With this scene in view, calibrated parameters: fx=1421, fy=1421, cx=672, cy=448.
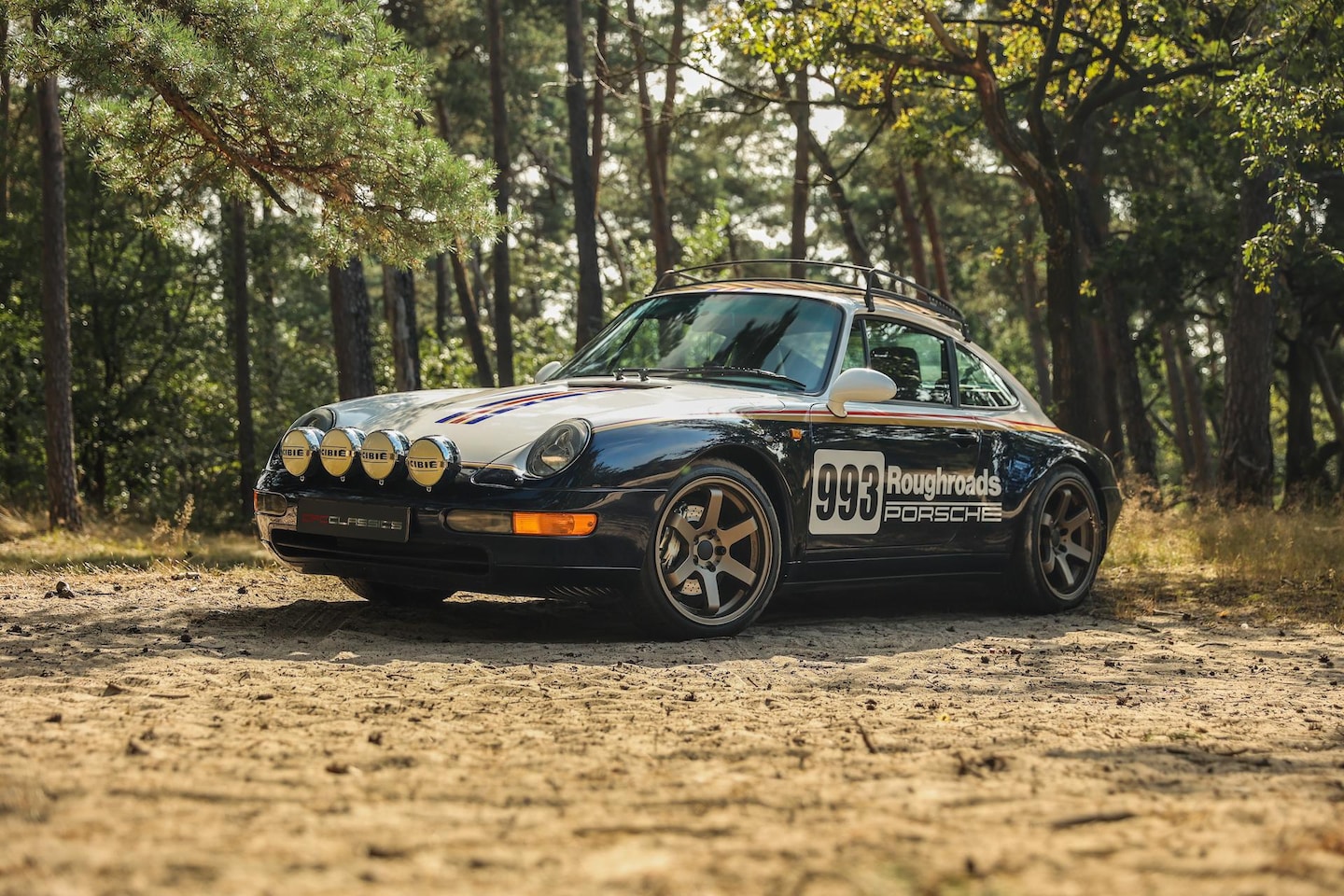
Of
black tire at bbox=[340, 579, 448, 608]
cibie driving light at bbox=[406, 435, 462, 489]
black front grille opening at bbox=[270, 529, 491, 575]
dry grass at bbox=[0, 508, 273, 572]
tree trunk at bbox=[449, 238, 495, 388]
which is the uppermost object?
tree trunk at bbox=[449, 238, 495, 388]

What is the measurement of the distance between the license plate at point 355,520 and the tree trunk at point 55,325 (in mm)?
9905

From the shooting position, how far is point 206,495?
22.5 meters

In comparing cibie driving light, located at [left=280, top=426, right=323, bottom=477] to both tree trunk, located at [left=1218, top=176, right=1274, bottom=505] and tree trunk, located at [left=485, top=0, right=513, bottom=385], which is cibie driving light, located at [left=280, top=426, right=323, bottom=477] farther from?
tree trunk, located at [left=485, top=0, right=513, bottom=385]

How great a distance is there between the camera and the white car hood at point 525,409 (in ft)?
20.1

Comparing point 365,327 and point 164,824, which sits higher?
point 365,327

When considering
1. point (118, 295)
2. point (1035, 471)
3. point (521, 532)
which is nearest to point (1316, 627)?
point (1035, 471)

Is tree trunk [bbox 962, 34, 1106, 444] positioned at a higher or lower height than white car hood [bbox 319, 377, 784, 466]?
higher

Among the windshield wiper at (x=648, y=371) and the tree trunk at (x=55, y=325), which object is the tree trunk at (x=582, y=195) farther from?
the windshield wiper at (x=648, y=371)

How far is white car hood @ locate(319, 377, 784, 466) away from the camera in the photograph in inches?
241

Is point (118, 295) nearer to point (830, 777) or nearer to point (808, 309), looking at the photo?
point (808, 309)

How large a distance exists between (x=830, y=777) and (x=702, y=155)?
38.1m

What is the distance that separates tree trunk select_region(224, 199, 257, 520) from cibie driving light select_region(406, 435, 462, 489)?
17.0m

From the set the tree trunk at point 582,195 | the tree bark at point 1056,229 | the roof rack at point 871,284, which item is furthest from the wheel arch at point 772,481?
the tree trunk at point 582,195

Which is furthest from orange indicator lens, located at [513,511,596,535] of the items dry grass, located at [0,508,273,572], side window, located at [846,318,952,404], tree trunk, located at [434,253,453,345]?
tree trunk, located at [434,253,453,345]
